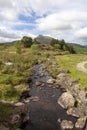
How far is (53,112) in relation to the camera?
41.9 m

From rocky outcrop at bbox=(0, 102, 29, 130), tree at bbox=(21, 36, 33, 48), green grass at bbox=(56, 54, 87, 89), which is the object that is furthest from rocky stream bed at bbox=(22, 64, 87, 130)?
tree at bbox=(21, 36, 33, 48)

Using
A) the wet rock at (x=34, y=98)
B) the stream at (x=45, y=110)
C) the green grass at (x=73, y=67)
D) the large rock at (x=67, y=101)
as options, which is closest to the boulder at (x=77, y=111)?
the stream at (x=45, y=110)

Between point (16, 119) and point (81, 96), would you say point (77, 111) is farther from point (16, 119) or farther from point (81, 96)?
point (16, 119)

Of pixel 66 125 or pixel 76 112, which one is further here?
pixel 76 112

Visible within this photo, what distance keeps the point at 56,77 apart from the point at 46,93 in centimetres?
1850

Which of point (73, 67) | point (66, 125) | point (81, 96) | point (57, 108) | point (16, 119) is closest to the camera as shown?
point (66, 125)

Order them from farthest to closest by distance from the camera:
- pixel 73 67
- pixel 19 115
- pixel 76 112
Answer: pixel 73 67 < pixel 76 112 < pixel 19 115

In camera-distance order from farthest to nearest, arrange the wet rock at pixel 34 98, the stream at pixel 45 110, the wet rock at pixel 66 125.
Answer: the wet rock at pixel 34 98
the stream at pixel 45 110
the wet rock at pixel 66 125

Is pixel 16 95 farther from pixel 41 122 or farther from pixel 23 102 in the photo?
pixel 41 122

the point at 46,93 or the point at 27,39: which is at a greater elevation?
the point at 27,39

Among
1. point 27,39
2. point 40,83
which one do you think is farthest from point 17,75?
point 27,39

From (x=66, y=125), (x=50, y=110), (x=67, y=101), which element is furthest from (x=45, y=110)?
(x=66, y=125)

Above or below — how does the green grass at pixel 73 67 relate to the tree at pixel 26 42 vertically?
below

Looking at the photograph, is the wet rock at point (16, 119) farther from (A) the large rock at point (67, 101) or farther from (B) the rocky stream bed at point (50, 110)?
(A) the large rock at point (67, 101)
